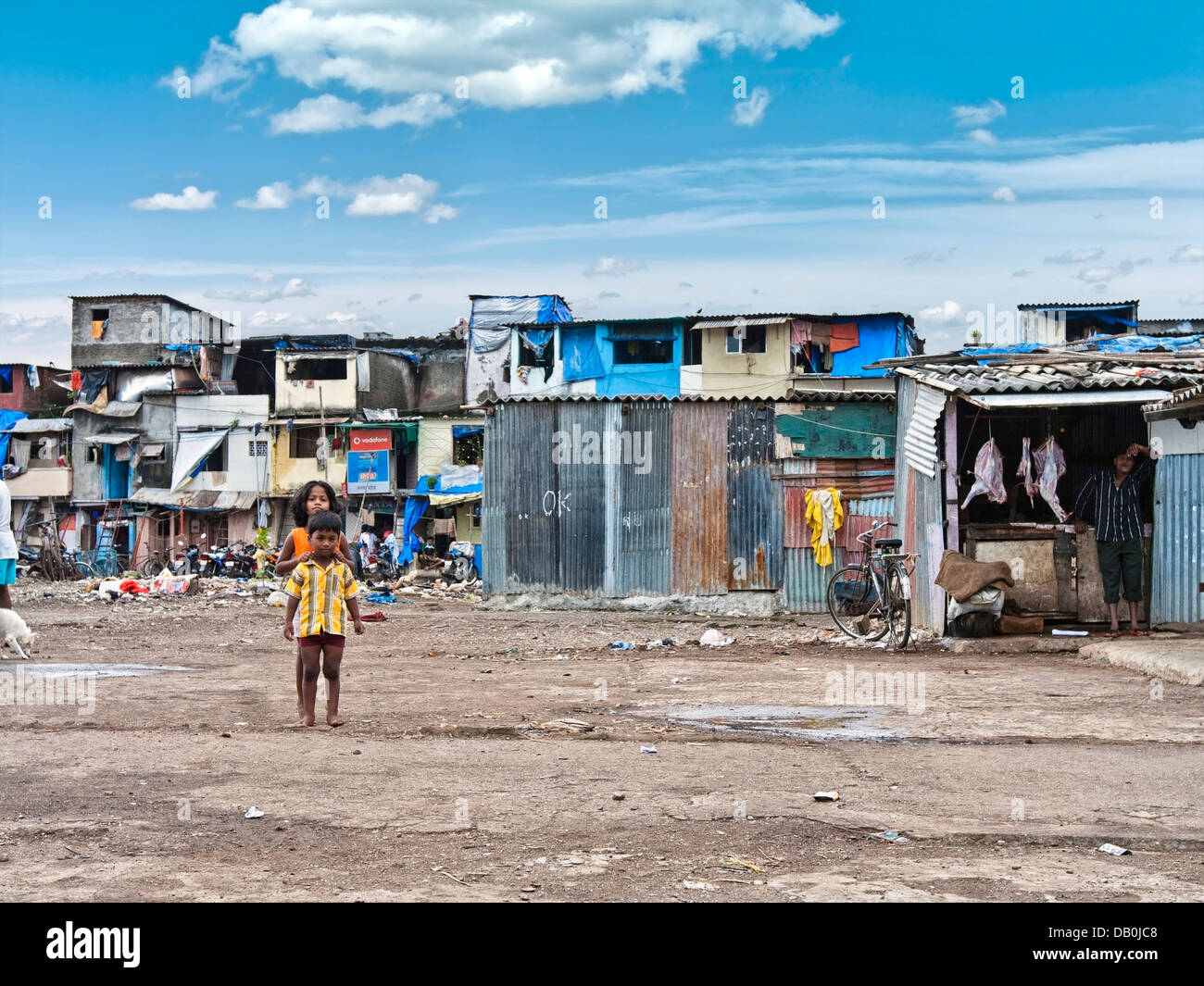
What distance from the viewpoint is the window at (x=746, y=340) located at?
38.7m

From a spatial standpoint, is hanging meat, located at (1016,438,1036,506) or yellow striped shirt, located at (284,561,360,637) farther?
hanging meat, located at (1016,438,1036,506)

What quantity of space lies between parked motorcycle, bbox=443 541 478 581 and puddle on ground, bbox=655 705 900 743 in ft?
86.0

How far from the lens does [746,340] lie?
3888 cm

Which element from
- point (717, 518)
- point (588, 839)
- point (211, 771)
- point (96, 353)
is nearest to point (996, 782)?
point (588, 839)

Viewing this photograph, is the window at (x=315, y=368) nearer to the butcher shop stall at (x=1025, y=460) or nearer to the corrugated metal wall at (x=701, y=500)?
the corrugated metal wall at (x=701, y=500)

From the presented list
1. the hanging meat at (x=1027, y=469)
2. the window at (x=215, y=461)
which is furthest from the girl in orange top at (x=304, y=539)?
the window at (x=215, y=461)

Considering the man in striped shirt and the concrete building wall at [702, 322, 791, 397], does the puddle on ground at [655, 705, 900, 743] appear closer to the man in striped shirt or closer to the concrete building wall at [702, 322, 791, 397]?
the man in striped shirt

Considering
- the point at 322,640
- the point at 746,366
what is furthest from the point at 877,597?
the point at 746,366

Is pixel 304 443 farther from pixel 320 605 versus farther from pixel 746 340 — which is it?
pixel 320 605

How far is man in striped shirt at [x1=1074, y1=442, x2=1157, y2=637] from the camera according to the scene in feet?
42.7

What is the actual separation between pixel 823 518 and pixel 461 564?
57.7ft

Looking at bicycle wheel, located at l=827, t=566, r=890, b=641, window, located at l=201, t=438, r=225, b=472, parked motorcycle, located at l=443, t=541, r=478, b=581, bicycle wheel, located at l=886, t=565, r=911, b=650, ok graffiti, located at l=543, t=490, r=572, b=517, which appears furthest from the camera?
window, located at l=201, t=438, r=225, b=472

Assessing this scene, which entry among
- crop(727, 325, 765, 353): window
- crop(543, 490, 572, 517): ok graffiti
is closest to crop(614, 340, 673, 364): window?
crop(727, 325, 765, 353): window

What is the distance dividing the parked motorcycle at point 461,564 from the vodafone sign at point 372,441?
666cm
